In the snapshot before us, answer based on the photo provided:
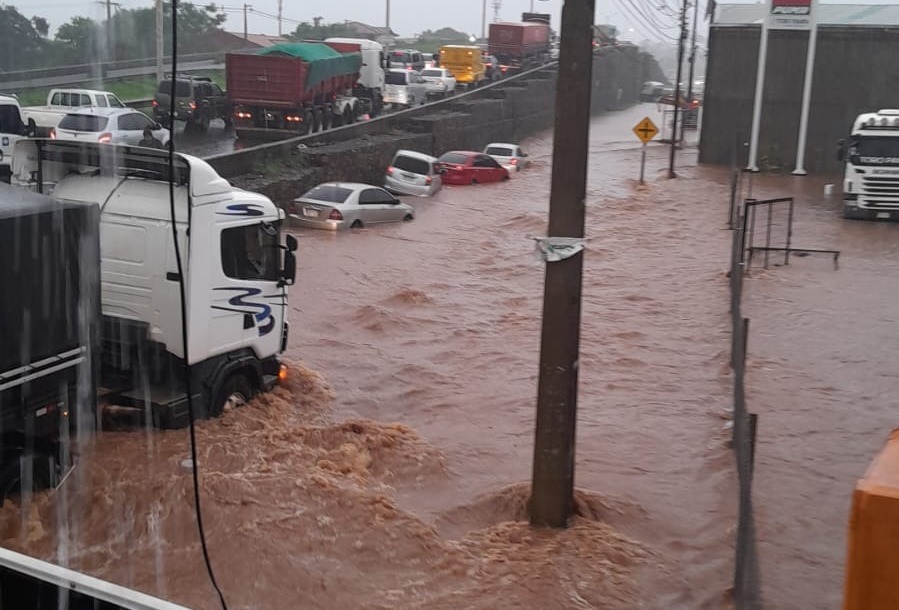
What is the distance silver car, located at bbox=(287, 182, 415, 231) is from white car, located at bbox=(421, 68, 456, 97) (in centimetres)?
2311

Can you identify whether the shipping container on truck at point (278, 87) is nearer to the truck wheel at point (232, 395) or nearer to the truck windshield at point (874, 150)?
the truck windshield at point (874, 150)

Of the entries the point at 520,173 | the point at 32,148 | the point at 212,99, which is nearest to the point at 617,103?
the point at 520,173

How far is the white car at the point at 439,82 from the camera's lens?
48031mm

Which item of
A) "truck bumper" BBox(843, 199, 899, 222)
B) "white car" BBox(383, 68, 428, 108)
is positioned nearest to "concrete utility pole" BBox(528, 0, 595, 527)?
"truck bumper" BBox(843, 199, 899, 222)

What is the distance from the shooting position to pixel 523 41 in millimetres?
58938

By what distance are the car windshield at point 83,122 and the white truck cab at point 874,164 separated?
1902 cm

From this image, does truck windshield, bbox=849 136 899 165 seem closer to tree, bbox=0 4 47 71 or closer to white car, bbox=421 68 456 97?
white car, bbox=421 68 456 97

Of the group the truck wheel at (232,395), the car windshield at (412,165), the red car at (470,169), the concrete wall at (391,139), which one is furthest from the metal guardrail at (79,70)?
the truck wheel at (232,395)

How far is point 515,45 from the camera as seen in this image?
58.8 m

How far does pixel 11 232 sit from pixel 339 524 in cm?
358

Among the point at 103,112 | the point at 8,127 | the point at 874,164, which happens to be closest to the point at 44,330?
the point at 8,127

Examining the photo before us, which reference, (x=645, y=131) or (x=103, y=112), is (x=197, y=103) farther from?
(x=645, y=131)

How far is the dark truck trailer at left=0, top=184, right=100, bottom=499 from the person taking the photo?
7.16 meters

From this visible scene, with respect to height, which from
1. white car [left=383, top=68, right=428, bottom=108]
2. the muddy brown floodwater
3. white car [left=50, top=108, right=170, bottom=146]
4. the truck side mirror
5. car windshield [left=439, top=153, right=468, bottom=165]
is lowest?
the muddy brown floodwater
